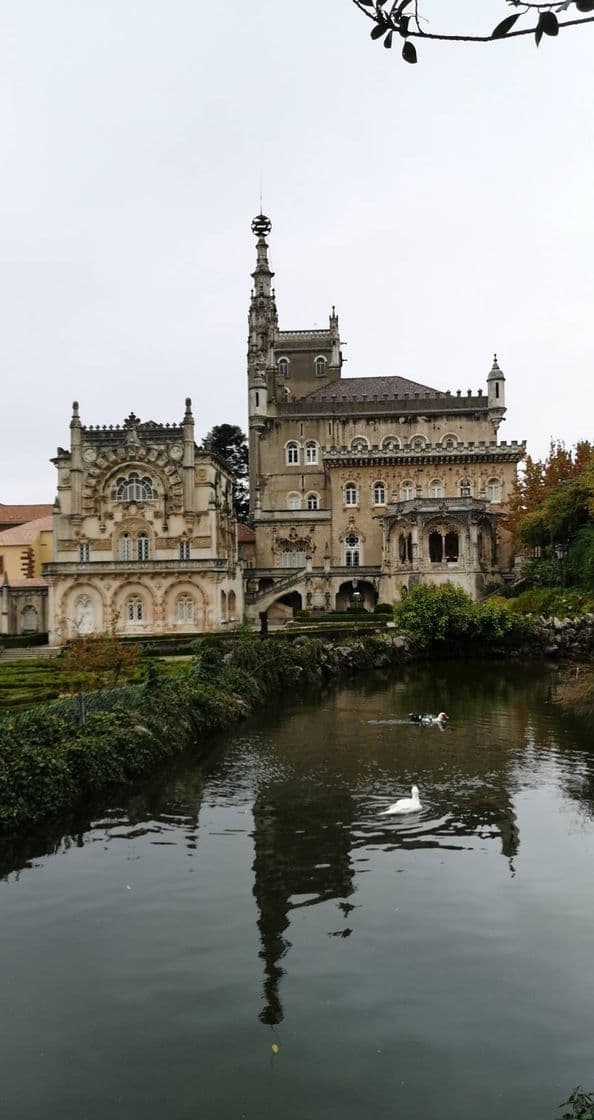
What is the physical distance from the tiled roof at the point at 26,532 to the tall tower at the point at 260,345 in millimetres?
15744

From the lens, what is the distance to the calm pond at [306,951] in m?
8.79

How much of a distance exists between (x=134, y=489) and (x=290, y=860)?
40.4 meters

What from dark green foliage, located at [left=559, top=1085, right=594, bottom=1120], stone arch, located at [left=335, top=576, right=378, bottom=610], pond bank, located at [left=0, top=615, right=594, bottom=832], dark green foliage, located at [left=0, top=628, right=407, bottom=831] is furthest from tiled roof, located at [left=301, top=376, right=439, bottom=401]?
dark green foliage, located at [left=559, top=1085, right=594, bottom=1120]

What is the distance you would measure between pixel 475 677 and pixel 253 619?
64.8 ft

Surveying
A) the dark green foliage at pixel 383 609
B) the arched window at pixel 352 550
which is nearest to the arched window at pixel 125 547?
the dark green foliage at pixel 383 609

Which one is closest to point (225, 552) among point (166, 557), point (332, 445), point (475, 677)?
point (166, 557)

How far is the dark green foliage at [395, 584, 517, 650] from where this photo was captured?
46312 mm

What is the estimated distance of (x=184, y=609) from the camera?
52094mm

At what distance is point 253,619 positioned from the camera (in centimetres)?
5612

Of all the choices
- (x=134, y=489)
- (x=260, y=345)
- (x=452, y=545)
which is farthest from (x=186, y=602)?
(x=260, y=345)

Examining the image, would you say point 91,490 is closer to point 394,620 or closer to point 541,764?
point 394,620

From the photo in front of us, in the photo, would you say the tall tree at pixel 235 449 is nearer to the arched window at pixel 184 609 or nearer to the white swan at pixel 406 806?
the arched window at pixel 184 609

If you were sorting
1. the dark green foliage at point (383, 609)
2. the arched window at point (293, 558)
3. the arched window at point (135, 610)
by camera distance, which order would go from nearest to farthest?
the arched window at point (135, 610) → the dark green foliage at point (383, 609) → the arched window at point (293, 558)

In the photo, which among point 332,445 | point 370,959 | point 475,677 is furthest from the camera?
point 332,445
